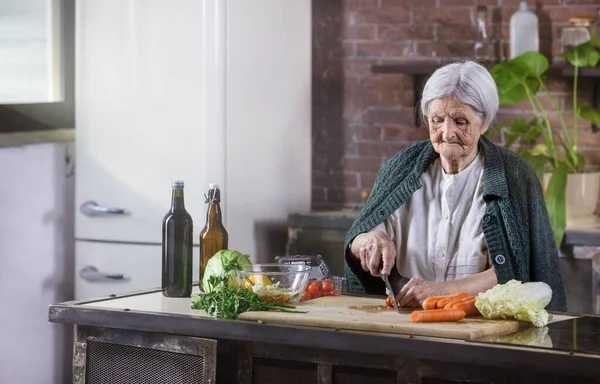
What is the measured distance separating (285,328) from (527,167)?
108cm

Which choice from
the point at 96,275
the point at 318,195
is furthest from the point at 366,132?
the point at 96,275

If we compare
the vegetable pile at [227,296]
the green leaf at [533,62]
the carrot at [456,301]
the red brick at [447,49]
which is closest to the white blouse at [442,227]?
the carrot at [456,301]

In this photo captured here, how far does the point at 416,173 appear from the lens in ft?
9.89

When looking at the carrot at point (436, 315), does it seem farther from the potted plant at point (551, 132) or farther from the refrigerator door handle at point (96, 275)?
the refrigerator door handle at point (96, 275)

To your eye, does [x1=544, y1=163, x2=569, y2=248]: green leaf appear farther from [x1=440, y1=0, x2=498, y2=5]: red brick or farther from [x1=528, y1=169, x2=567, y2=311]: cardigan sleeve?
[x1=440, y1=0, x2=498, y2=5]: red brick

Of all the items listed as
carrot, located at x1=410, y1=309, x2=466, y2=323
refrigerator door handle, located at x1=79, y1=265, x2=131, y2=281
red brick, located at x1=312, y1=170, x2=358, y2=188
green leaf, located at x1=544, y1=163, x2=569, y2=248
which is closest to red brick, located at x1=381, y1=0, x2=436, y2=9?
red brick, located at x1=312, y1=170, x2=358, y2=188

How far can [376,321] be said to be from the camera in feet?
7.49

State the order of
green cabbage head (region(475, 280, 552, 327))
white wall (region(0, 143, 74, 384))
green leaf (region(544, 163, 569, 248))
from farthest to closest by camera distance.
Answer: white wall (region(0, 143, 74, 384)) → green leaf (region(544, 163, 569, 248)) → green cabbage head (region(475, 280, 552, 327))

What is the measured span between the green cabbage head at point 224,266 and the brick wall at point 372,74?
1998 millimetres

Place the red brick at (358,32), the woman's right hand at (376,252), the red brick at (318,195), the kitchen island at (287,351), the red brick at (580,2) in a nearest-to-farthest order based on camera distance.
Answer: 1. the kitchen island at (287,351)
2. the woman's right hand at (376,252)
3. the red brick at (580,2)
4. the red brick at (358,32)
5. the red brick at (318,195)

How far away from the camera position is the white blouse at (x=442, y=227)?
114 inches

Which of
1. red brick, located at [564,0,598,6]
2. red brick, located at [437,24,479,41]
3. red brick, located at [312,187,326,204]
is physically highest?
red brick, located at [564,0,598,6]

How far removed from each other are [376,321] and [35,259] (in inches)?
87.6

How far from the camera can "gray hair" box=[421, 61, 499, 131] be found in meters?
2.83
